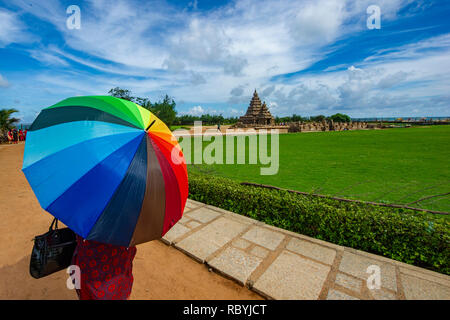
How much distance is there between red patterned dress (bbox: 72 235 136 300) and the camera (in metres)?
1.68

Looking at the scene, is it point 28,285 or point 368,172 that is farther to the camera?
point 368,172

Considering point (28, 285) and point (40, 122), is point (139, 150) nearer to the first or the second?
point (40, 122)

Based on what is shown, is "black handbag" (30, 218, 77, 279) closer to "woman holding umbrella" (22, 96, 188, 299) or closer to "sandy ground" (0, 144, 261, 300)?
"woman holding umbrella" (22, 96, 188, 299)

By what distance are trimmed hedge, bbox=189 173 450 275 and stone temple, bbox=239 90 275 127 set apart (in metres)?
39.1

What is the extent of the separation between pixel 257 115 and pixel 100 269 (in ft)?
150

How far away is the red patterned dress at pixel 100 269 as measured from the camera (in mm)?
→ 1680

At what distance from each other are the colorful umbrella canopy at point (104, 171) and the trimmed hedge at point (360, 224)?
2996 mm

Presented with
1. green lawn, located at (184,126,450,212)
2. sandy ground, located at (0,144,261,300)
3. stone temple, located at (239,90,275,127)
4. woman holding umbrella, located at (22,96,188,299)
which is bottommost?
sandy ground, located at (0,144,261,300)

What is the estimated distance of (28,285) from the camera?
267 cm

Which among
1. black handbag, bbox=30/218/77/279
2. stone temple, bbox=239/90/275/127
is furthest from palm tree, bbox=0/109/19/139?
stone temple, bbox=239/90/275/127

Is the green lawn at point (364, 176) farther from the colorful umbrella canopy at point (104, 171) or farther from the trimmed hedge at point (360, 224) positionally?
the colorful umbrella canopy at point (104, 171)
